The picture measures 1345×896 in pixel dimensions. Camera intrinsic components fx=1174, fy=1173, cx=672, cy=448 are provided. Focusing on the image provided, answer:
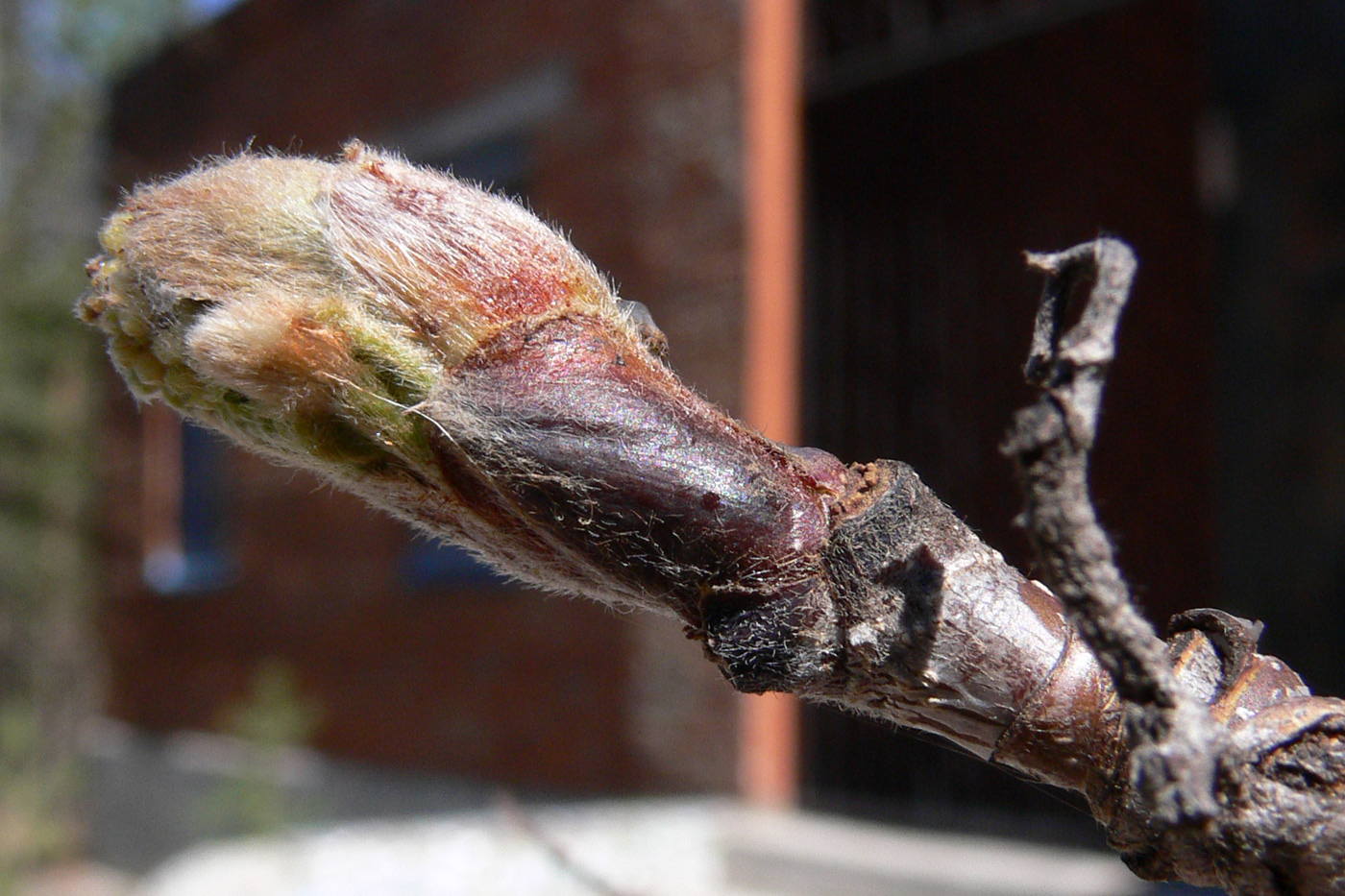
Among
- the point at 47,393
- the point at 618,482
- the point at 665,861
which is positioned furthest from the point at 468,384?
Answer: the point at 47,393

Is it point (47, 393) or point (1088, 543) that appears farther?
point (47, 393)

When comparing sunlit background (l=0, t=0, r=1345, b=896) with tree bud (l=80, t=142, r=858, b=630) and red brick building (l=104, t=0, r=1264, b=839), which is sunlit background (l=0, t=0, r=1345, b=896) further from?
tree bud (l=80, t=142, r=858, b=630)

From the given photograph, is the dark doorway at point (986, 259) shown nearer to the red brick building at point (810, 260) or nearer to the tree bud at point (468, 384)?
the red brick building at point (810, 260)

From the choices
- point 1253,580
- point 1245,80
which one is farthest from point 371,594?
point 1245,80

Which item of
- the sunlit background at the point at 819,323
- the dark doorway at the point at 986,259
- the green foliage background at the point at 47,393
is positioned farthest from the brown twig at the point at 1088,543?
the green foliage background at the point at 47,393

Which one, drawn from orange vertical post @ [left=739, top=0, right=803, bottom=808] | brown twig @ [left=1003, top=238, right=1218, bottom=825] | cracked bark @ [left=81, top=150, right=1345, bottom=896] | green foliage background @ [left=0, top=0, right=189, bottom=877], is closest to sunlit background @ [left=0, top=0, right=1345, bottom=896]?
orange vertical post @ [left=739, top=0, right=803, bottom=808]

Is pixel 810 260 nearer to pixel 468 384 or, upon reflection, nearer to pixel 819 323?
pixel 819 323

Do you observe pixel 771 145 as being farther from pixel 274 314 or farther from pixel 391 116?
pixel 274 314
